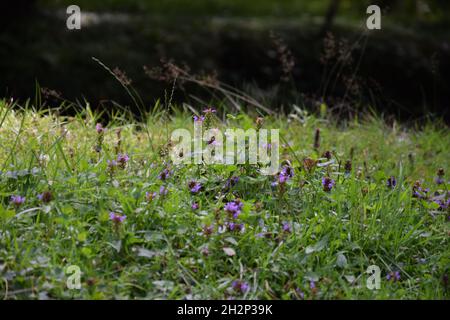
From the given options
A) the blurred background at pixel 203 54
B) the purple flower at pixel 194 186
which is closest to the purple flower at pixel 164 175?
the purple flower at pixel 194 186

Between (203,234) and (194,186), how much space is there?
1.27 ft

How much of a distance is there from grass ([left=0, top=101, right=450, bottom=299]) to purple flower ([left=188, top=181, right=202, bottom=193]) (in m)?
0.03

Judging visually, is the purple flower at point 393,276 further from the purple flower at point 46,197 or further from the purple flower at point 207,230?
the purple flower at point 46,197

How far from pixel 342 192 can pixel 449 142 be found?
94.6 inches

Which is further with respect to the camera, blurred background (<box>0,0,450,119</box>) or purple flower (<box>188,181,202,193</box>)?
blurred background (<box>0,0,450,119</box>)

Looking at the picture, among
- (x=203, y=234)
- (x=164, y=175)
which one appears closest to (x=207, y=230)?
(x=203, y=234)

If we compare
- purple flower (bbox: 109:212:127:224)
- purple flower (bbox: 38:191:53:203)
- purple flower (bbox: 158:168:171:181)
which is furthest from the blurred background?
purple flower (bbox: 109:212:127:224)

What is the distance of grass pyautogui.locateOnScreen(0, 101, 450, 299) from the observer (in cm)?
263

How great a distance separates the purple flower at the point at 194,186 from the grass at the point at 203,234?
0.09 feet

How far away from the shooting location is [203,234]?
9.20 ft

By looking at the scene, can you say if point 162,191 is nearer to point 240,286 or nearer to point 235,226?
point 235,226

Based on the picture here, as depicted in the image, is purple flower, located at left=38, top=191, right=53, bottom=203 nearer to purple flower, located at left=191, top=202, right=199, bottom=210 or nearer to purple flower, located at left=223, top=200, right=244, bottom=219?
purple flower, located at left=191, top=202, right=199, bottom=210

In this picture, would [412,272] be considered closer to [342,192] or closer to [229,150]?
[342,192]
